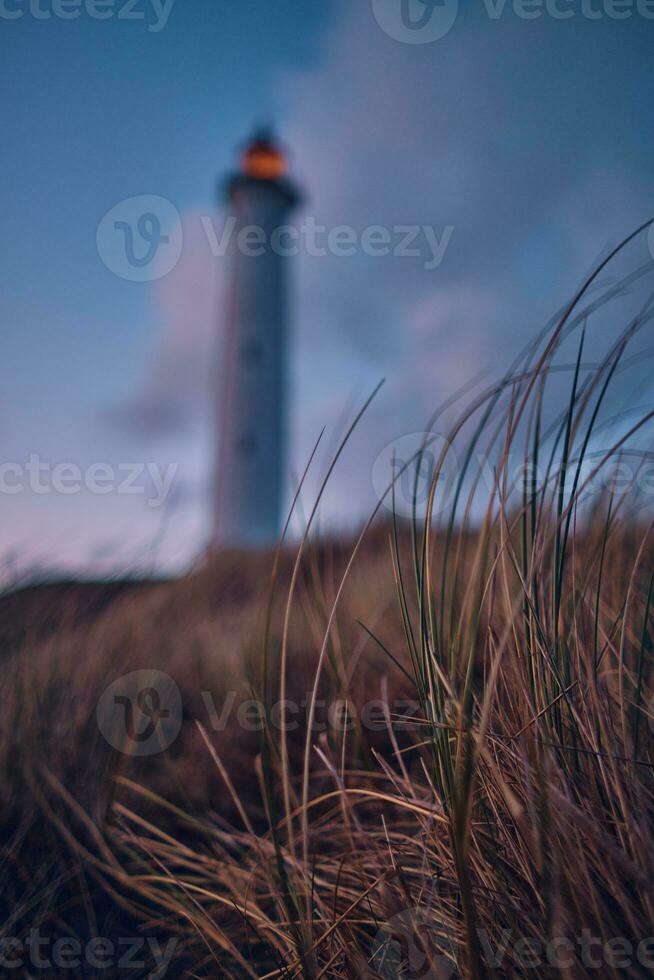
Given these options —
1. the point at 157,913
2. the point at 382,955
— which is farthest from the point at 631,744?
the point at 157,913

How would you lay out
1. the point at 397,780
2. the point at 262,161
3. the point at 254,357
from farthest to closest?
the point at 262,161 → the point at 254,357 → the point at 397,780

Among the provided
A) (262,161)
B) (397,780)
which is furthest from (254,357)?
(397,780)

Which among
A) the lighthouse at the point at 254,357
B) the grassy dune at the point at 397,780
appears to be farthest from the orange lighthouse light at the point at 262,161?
the grassy dune at the point at 397,780

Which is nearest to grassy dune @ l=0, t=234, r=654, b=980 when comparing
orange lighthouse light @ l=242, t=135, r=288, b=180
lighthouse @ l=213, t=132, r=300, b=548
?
lighthouse @ l=213, t=132, r=300, b=548

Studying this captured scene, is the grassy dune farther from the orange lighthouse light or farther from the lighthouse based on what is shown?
the orange lighthouse light

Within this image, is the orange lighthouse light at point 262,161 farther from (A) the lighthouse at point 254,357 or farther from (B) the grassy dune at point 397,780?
(B) the grassy dune at point 397,780

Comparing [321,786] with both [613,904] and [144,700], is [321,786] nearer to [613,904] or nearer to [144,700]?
[144,700]

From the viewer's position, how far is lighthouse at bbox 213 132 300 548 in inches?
507

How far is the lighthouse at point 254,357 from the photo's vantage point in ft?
42.2

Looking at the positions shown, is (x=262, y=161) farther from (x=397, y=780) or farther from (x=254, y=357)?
(x=397, y=780)

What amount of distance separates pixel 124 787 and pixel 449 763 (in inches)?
39.0

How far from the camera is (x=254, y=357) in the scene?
1319cm

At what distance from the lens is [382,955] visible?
779 mm

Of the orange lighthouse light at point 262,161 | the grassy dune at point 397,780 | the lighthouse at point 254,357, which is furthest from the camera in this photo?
the orange lighthouse light at point 262,161
